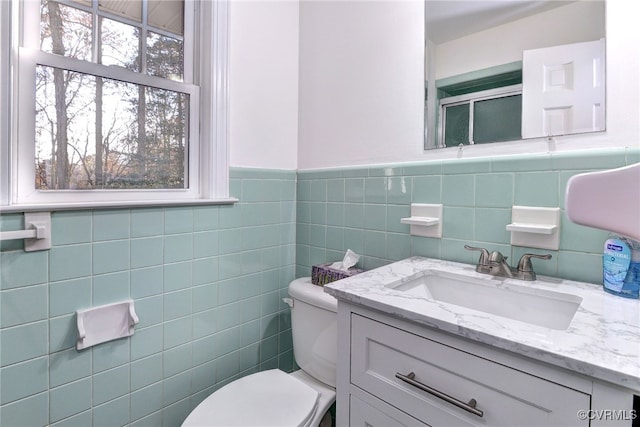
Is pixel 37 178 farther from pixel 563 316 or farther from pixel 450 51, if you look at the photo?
pixel 563 316

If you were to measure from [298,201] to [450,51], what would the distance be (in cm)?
95

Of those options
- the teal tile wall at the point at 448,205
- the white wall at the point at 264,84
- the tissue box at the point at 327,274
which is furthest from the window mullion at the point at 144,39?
the tissue box at the point at 327,274

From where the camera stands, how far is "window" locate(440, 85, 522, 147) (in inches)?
39.9

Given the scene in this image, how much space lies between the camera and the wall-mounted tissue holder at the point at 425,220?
1157 mm

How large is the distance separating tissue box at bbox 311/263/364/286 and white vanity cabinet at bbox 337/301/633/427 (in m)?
0.42

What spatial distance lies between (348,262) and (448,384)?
2.38ft

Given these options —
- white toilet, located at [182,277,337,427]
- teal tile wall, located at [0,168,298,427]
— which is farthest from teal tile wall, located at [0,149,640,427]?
white toilet, located at [182,277,337,427]

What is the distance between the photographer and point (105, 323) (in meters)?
1.07

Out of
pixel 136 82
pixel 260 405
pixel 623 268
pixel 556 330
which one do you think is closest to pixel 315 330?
pixel 260 405

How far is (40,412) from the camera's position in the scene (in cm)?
96

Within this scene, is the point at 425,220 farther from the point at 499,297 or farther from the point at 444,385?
the point at 444,385

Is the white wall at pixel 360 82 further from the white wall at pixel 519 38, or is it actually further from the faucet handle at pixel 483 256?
the faucet handle at pixel 483 256

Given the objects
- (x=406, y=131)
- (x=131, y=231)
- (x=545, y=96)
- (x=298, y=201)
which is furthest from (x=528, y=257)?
(x=131, y=231)

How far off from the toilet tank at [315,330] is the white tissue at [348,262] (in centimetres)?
12
